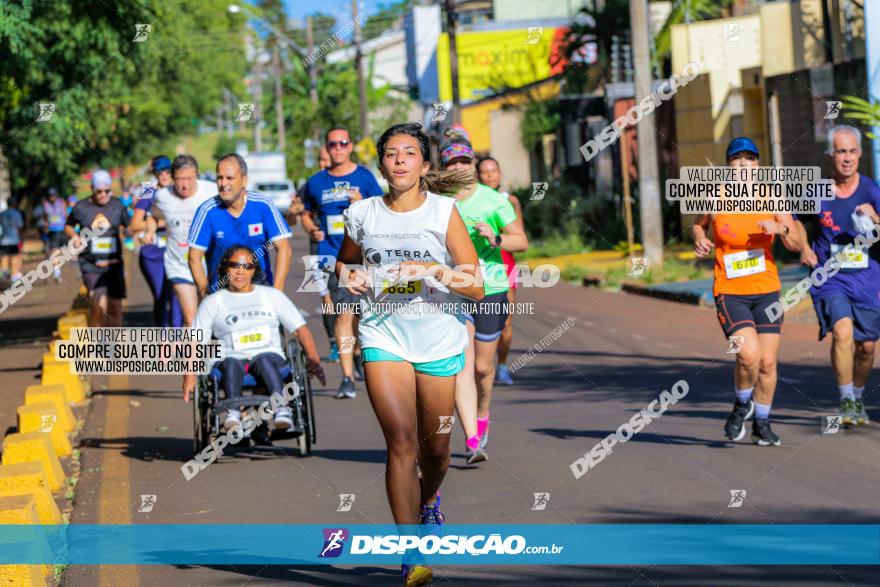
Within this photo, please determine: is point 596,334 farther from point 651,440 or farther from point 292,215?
point 651,440

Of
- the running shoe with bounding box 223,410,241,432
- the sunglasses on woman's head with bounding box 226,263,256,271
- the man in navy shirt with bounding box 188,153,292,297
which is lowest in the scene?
the running shoe with bounding box 223,410,241,432

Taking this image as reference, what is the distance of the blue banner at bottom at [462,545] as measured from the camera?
22.1ft

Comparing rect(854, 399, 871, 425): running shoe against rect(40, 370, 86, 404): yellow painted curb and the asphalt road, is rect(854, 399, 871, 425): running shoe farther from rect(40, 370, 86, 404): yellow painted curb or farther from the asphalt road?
rect(40, 370, 86, 404): yellow painted curb

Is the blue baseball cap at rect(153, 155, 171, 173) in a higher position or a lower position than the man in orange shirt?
higher

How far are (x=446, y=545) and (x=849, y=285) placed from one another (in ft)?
13.8

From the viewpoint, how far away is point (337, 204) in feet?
43.3

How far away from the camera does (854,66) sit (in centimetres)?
2241

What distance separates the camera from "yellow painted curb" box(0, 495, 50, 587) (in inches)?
261

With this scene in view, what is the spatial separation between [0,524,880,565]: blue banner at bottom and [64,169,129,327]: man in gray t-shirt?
7.74 metres

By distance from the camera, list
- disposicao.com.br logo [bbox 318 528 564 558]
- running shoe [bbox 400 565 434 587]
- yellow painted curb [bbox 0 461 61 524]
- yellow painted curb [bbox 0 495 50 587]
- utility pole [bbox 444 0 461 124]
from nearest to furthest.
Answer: running shoe [bbox 400 565 434 587] < yellow painted curb [bbox 0 495 50 587] < disposicao.com.br logo [bbox 318 528 564 558] < yellow painted curb [bbox 0 461 61 524] < utility pole [bbox 444 0 461 124]

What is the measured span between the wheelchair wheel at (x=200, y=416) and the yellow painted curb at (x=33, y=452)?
36.4 inches

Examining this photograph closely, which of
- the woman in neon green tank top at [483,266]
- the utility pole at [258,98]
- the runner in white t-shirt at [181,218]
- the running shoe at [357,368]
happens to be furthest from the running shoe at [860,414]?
the utility pole at [258,98]

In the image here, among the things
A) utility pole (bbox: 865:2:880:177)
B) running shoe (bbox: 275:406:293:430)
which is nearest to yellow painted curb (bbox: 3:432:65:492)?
running shoe (bbox: 275:406:293:430)

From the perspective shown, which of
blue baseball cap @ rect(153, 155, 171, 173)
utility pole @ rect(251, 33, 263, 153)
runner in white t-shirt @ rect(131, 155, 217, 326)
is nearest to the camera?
runner in white t-shirt @ rect(131, 155, 217, 326)
